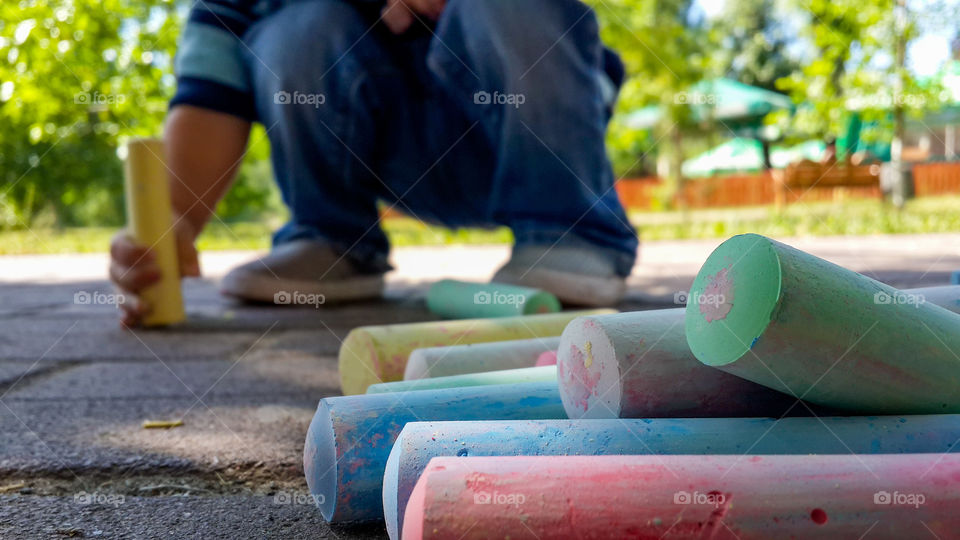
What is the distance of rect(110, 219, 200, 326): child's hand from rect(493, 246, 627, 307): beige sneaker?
1069mm

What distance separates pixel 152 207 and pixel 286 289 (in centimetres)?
64

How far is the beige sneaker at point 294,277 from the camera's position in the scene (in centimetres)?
315

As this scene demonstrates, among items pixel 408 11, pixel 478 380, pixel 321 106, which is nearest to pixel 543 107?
pixel 408 11

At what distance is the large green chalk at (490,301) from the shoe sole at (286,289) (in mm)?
594

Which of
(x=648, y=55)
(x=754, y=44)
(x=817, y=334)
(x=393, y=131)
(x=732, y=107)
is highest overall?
(x=754, y=44)

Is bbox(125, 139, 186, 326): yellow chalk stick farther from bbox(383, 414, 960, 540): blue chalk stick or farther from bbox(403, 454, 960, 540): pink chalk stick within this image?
bbox(403, 454, 960, 540): pink chalk stick

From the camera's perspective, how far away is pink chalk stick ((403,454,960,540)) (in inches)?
29.5

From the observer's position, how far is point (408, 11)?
3018 millimetres

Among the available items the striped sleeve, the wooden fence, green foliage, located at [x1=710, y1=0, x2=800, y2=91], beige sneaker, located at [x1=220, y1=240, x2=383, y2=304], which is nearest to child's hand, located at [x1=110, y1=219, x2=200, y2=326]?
beige sneaker, located at [x1=220, y1=240, x2=383, y2=304]

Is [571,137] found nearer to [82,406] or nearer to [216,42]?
[216,42]

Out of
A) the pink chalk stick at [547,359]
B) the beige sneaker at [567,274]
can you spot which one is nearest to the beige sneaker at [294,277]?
the beige sneaker at [567,274]

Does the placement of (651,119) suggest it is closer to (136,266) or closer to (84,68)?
(84,68)

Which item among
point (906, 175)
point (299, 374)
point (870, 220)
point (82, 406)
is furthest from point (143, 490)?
point (906, 175)

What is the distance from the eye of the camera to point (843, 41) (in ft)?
34.4
